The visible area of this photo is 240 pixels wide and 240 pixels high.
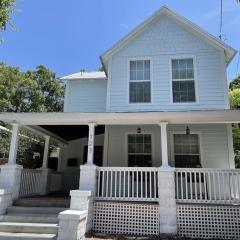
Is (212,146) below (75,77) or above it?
below

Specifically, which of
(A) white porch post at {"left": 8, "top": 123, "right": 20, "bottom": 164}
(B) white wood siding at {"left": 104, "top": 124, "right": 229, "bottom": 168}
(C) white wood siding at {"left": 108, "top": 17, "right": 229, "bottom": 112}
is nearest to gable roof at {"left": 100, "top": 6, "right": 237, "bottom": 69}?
(C) white wood siding at {"left": 108, "top": 17, "right": 229, "bottom": 112}

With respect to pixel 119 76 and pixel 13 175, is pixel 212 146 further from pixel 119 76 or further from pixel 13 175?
pixel 13 175

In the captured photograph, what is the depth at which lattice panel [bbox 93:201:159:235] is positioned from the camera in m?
7.21

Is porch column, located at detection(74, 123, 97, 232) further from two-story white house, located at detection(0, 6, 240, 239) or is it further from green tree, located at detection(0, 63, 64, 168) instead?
green tree, located at detection(0, 63, 64, 168)

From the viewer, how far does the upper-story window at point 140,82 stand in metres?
10.1

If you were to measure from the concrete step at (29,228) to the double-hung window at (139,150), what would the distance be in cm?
389

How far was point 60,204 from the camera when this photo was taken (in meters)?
8.07

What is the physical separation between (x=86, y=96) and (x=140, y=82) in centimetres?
310

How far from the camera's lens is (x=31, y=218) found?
23.4 feet

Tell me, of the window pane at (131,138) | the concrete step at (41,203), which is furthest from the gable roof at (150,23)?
the concrete step at (41,203)

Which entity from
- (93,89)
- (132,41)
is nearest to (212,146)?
(132,41)

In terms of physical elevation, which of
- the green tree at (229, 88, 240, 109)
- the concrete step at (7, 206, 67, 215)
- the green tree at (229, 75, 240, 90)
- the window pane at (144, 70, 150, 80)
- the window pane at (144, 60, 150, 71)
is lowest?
the concrete step at (7, 206, 67, 215)

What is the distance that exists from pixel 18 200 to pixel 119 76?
579 cm

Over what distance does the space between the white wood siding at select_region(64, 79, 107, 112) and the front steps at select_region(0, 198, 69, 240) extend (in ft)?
16.3
